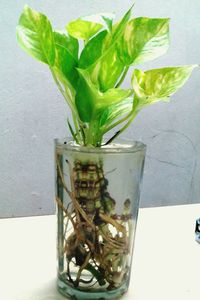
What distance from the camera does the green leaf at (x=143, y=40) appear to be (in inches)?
10.0

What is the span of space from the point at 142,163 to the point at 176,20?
592mm

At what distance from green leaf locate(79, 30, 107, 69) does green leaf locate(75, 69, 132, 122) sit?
0.8 inches

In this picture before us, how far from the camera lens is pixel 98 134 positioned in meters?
0.28

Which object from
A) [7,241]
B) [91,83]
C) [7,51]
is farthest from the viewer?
[7,51]

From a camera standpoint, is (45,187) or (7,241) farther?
(45,187)

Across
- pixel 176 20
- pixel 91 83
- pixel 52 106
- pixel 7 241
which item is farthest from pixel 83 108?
pixel 176 20

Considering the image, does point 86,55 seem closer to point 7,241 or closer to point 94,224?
point 94,224

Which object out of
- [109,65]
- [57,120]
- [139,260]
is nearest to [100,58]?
[109,65]

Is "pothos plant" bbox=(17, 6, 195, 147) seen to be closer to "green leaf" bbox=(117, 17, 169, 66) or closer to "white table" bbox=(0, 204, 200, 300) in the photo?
"green leaf" bbox=(117, 17, 169, 66)

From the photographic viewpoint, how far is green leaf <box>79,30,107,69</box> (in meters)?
0.27

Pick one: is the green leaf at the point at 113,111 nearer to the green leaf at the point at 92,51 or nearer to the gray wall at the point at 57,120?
the green leaf at the point at 92,51

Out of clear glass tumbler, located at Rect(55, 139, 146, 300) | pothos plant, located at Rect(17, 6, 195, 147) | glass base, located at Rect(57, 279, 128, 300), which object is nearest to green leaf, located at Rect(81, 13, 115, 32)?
pothos plant, located at Rect(17, 6, 195, 147)

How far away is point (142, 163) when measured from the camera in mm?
294

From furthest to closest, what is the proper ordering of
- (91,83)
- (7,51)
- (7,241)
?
(7,51) → (7,241) → (91,83)
